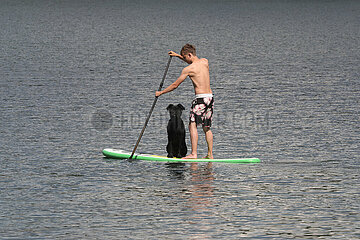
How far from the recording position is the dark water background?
11227 millimetres

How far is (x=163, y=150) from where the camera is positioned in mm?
17609

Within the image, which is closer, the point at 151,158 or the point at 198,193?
the point at 198,193

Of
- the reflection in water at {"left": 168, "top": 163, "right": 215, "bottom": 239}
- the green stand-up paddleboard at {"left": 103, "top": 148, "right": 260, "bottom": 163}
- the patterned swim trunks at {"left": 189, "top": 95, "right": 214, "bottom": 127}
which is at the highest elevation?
the patterned swim trunks at {"left": 189, "top": 95, "right": 214, "bottom": 127}

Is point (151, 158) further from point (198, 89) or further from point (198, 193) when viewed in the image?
point (198, 193)

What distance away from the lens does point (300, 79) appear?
33.5m

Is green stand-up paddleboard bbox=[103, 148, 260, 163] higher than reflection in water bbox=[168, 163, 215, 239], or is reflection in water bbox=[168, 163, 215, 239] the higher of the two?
green stand-up paddleboard bbox=[103, 148, 260, 163]

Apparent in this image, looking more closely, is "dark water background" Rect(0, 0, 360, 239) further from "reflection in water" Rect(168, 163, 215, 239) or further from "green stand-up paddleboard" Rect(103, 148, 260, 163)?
"green stand-up paddleboard" Rect(103, 148, 260, 163)

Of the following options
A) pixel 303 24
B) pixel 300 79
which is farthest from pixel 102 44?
pixel 303 24

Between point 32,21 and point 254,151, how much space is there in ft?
225

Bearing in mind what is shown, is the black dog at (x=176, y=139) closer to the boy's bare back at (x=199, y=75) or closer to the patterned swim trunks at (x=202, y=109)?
the patterned swim trunks at (x=202, y=109)
